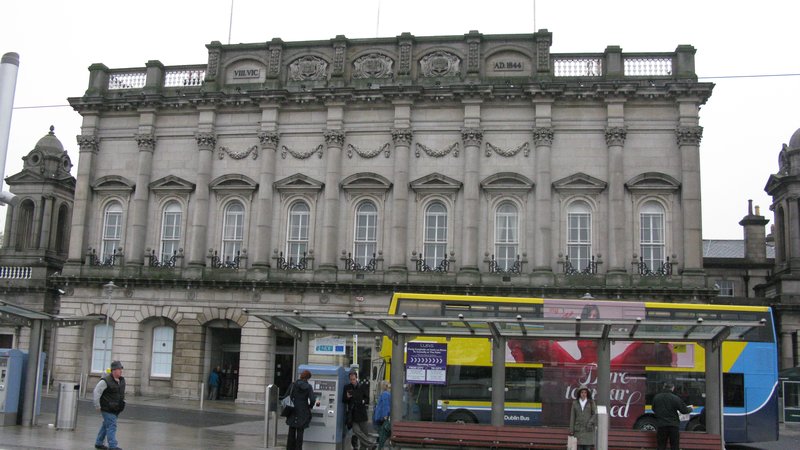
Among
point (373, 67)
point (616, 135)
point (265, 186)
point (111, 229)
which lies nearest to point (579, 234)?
point (616, 135)

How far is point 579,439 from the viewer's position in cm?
1688

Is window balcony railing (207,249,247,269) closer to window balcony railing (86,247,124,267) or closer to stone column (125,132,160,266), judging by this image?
stone column (125,132,160,266)

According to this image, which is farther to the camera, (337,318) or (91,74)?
(91,74)

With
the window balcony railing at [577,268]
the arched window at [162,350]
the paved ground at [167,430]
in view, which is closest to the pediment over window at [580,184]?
the window balcony railing at [577,268]

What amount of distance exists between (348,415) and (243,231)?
898 inches

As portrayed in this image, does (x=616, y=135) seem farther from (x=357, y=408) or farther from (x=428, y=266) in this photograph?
(x=357, y=408)

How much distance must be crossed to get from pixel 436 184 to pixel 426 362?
19315mm

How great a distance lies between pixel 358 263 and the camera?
130ft

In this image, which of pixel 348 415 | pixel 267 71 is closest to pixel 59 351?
pixel 267 71

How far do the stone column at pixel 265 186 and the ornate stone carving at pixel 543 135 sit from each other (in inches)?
500

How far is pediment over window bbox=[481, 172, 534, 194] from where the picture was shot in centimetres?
3850

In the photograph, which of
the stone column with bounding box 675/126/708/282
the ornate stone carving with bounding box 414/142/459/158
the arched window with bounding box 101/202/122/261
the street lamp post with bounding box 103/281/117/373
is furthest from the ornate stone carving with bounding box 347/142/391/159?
the stone column with bounding box 675/126/708/282

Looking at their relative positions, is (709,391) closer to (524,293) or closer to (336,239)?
(524,293)

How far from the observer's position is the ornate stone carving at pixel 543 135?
3850 centimetres
